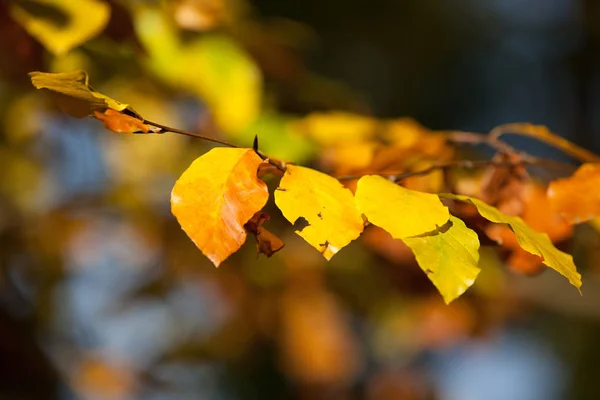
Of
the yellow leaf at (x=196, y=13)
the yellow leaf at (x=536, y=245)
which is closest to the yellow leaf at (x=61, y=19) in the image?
the yellow leaf at (x=196, y=13)

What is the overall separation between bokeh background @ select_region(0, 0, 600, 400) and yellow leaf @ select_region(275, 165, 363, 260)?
33 cm

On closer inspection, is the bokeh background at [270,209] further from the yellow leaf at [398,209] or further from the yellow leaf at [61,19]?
the yellow leaf at [398,209]

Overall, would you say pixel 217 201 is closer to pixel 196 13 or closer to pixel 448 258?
pixel 448 258

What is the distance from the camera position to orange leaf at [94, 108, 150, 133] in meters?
0.50

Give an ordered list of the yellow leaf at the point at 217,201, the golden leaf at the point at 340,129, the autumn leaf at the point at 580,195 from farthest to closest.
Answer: the golden leaf at the point at 340,129, the autumn leaf at the point at 580,195, the yellow leaf at the point at 217,201

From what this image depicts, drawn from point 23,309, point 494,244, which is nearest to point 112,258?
point 23,309

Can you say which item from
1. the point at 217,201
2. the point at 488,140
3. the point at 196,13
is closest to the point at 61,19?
the point at 196,13

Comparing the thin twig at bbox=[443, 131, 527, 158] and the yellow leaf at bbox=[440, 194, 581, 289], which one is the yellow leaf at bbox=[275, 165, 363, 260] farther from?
the thin twig at bbox=[443, 131, 527, 158]

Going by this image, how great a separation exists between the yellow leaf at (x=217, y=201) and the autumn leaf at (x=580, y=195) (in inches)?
11.8

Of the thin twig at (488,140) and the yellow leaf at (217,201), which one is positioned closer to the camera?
the yellow leaf at (217,201)

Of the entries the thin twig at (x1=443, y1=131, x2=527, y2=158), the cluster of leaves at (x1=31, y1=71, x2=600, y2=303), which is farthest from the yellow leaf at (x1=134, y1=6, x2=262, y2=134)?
the cluster of leaves at (x1=31, y1=71, x2=600, y2=303)

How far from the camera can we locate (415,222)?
0.48 metres

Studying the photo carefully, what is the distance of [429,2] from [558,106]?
72cm

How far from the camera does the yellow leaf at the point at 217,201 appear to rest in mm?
469
